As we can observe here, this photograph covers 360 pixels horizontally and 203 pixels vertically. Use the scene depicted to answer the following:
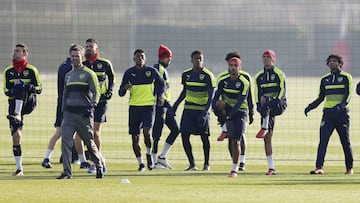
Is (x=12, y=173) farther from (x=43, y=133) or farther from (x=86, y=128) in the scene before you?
(x=43, y=133)

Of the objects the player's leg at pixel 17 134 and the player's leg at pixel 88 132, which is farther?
the player's leg at pixel 17 134

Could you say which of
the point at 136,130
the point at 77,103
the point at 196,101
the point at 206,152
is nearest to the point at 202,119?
the point at 196,101

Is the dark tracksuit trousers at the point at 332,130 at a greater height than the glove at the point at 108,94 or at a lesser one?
lesser

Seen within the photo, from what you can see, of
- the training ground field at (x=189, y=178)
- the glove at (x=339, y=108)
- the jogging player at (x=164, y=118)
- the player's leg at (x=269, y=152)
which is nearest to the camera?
the training ground field at (x=189, y=178)

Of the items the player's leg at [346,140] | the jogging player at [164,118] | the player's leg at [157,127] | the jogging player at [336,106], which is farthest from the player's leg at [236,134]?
the player's leg at [157,127]

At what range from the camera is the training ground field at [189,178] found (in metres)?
15.5

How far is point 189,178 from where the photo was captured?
61.2ft

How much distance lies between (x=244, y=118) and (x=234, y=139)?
0.63 metres

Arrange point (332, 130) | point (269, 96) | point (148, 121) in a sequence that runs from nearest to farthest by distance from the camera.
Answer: point (269, 96), point (332, 130), point (148, 121)

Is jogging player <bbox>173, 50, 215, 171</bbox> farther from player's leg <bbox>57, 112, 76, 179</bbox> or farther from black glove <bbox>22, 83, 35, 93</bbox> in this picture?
player's leg <bbox>57, 112, 76, 179</bbox>

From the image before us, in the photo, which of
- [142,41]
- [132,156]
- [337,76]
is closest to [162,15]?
[142,41]

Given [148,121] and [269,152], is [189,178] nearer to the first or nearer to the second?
[269,152]

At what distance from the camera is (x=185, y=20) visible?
95.9ft

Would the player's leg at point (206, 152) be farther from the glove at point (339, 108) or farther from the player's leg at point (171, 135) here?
the glove at point (339, 108)
